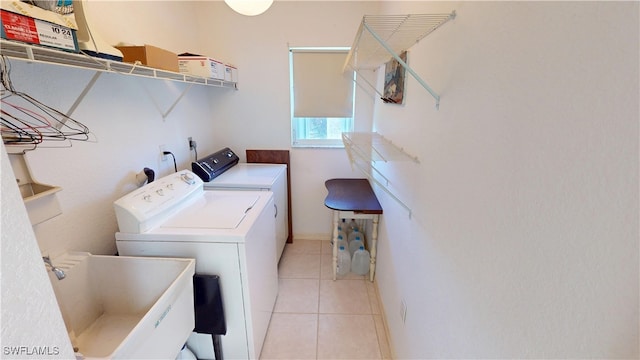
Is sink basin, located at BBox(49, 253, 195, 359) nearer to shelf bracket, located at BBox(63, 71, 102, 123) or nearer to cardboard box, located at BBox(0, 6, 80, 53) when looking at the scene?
shelf bracket, located at BBox(63, 71, 102, 123)

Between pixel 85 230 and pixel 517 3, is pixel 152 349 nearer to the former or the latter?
pixel 85 230

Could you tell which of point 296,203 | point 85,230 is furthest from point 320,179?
point 85,230

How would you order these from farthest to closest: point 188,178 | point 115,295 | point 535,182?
point 188,178, point 115,295, point 535,182

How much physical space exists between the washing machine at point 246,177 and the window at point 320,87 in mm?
545

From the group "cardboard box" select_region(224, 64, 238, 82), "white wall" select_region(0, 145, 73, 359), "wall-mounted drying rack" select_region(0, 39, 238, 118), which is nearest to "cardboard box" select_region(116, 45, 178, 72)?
"wall-mounted drying rack" select_region(0, 39, 238, 118)

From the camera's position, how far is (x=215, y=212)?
5.42 feet

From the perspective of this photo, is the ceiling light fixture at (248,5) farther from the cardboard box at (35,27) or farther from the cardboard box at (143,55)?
the cardboard box at (35,27)

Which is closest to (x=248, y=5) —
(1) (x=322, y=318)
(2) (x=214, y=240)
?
(2) (x=214, y=240)

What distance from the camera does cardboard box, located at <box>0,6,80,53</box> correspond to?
800 millimetres

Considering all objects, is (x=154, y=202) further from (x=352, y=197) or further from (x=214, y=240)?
(x=352, y=197)

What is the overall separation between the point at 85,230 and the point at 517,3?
2018mm

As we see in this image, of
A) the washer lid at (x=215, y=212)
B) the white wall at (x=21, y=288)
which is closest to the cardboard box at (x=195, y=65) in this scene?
the washer lid at (x=215, y=212)

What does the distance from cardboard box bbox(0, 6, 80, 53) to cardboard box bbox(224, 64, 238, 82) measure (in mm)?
1574

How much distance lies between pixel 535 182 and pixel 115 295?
1.70 meters
